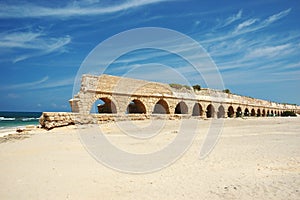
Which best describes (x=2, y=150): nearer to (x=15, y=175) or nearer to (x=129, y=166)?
(x=15, y=175)

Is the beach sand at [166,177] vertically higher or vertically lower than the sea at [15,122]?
lower

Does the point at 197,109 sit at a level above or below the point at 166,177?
above

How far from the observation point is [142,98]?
1775 cm

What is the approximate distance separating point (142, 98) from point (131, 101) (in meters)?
0.90

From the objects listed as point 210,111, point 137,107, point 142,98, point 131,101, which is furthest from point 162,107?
point 210,111

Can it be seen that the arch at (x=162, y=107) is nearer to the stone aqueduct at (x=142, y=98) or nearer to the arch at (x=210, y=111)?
the stone aqueduct at (x=142, y=98)

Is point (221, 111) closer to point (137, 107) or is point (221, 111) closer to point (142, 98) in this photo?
point (137, 107)

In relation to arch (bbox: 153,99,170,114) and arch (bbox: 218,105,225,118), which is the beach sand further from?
arch (bbox: 218,105,225,118)

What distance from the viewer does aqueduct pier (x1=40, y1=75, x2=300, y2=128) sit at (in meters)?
14.1

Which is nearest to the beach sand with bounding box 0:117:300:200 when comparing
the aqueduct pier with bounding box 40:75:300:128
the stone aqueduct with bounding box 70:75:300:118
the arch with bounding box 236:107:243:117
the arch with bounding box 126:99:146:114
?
the aqueduct pier with bounding box 40:75:300:128

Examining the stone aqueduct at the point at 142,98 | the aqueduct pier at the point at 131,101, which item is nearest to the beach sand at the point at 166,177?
the aqueduct pier at the point at 131,101

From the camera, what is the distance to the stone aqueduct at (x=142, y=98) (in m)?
14.5

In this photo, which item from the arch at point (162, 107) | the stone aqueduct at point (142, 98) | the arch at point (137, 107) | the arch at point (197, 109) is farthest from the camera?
the arch at point (197, 109)

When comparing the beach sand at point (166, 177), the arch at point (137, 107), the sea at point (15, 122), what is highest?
the arch at point (137, 107)
